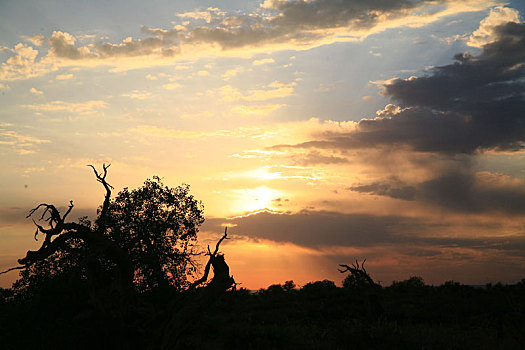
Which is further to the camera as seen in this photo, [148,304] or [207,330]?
[207,330]

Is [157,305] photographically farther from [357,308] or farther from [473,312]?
[473,312]

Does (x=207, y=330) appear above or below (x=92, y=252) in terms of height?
below

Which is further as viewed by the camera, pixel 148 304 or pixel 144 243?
pixel 144 243

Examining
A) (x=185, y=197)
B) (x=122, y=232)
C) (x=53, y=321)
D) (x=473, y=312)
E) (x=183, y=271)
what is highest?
(x=185, y=197)

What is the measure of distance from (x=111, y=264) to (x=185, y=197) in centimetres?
757

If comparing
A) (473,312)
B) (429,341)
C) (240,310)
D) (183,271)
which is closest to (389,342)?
(429,341)

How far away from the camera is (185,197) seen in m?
29.5

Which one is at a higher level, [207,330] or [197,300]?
[197,300]

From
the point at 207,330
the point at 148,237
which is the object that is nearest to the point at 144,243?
the point at 148,237

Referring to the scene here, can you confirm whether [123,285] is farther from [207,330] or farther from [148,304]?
[207,330]

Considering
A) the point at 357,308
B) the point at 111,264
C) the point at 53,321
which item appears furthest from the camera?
the point at 357,308

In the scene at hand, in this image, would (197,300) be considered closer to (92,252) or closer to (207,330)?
(92,252)

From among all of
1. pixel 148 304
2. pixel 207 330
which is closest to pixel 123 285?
pixel 148 304

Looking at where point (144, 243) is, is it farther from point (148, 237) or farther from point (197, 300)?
point (197, 300)
